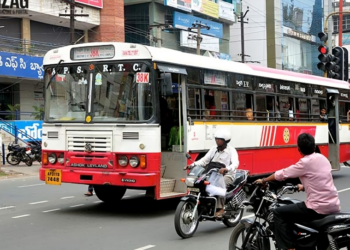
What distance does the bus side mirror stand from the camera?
30.1 ft

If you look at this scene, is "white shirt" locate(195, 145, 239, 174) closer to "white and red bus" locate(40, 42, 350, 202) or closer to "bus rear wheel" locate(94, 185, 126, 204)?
"white and red bus" locate(40, 42, 350, 202)

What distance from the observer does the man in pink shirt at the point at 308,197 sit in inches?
214

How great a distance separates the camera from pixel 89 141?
976 cm

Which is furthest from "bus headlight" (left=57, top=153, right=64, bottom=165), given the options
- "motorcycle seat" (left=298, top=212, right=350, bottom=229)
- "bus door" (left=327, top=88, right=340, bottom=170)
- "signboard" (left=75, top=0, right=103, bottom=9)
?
"signboard" (left=75, top=0, right=103, bottom=9)

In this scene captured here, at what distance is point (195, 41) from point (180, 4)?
4.38 m

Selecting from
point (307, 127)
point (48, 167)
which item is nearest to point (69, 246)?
point (48, 167)

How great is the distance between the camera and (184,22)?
48.1 meters

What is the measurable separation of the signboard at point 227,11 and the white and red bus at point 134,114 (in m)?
44.0

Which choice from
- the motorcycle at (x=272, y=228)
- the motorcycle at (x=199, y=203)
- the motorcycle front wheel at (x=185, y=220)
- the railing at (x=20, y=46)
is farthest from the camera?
the railing at (x=20, y=46)

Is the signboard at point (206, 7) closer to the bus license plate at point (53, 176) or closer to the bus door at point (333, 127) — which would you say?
the bus door at point (333, 127)

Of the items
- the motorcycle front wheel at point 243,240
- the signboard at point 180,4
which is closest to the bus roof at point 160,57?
the motorcycle front wheel at point 243,240

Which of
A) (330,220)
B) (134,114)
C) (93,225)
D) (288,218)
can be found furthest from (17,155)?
(330,220)

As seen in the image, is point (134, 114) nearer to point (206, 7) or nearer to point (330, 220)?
point (330, 220)

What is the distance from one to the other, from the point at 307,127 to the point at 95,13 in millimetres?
23775
